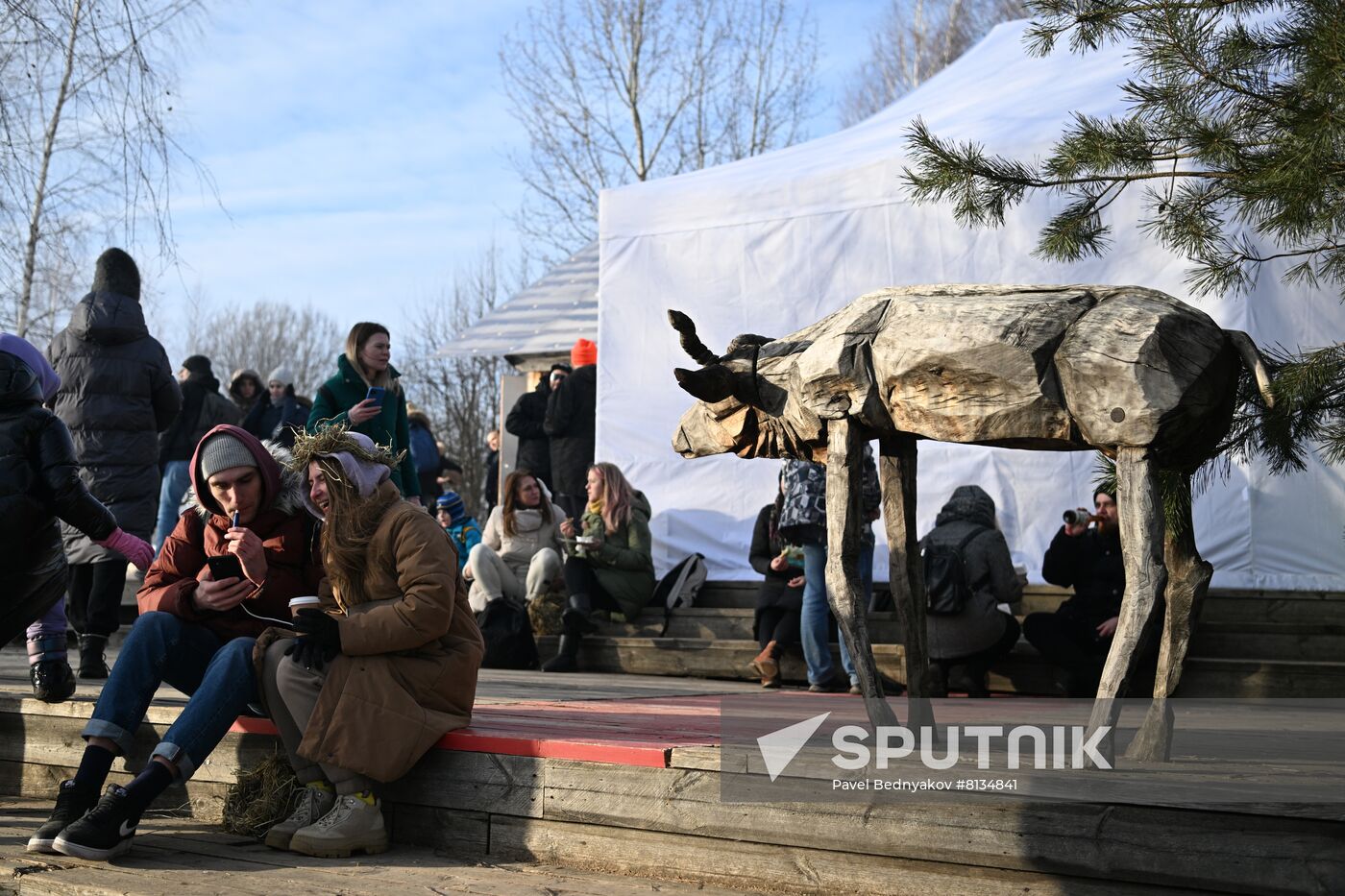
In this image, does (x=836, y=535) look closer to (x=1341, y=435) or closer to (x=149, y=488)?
(x=1341, y=435)

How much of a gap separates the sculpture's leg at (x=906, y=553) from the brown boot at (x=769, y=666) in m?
3.07

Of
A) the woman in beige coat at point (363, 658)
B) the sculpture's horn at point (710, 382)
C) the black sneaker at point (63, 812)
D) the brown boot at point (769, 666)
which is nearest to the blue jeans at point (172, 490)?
the brown boot at point (769, 666)

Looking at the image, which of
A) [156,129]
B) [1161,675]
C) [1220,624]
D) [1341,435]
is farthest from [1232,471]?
[156,129]

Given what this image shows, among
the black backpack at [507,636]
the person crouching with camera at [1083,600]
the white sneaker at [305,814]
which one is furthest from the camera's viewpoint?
the black backpack at [507,636]

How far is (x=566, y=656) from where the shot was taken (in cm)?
813

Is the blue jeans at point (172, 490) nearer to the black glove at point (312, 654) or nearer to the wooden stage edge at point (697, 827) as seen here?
the wooden stage edge at point (697, 827)

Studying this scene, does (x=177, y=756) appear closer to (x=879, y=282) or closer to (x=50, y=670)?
(x=50, y=670)

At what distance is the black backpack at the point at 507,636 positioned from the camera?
27.2ft

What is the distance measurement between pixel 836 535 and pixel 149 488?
485cm

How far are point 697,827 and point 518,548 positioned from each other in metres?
5.18

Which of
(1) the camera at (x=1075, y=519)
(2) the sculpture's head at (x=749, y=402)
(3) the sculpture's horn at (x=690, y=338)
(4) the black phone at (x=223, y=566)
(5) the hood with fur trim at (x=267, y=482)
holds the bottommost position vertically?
(4) the black phone at (x=223, y=566)

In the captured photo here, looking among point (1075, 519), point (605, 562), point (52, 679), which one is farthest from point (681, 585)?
point (52, 679)

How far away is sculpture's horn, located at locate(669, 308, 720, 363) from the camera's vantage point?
403 centimetres

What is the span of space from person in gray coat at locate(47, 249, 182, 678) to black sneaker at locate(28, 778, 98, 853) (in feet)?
10.6
